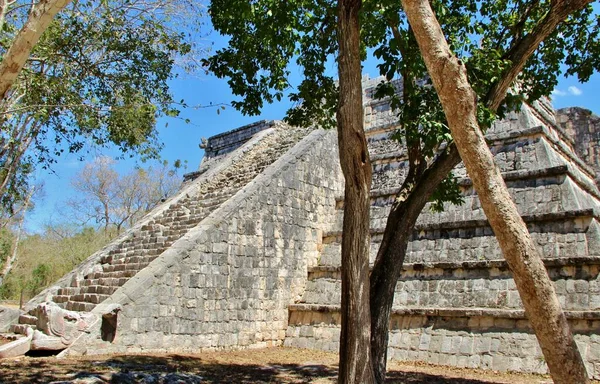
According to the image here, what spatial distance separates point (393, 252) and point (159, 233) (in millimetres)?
6504

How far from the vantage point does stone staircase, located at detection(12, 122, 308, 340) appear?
348 inches

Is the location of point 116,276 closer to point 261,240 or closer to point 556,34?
point 261,240

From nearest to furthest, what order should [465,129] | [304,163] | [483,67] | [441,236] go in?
[465,129] → [483,67] → [441,236] → [304,163]

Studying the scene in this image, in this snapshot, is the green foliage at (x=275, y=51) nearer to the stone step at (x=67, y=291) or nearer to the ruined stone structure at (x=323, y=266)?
the ruined stone structure at (x=323, y=266)

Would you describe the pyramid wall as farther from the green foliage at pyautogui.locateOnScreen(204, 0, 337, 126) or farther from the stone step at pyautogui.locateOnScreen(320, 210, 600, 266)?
the green foliage at pyautogui.locateOnScreen(204, 0, 337, 126)

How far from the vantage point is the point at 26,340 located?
6.97 meters

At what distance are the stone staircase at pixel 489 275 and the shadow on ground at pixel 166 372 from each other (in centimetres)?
92

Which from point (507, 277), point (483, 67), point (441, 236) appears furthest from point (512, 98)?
point (441, 236)

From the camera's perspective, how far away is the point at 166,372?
235 inches

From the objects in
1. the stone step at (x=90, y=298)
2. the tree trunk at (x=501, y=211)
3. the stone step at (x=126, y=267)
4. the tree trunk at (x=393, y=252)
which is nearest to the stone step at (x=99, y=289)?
the stone step at (x=90, y=298)

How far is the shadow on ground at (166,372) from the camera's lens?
530cm

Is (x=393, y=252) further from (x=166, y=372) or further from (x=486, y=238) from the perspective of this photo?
(x=486, y=238)

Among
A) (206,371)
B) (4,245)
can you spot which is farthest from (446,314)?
(4,245)

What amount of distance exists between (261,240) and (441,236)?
3.26 meters
